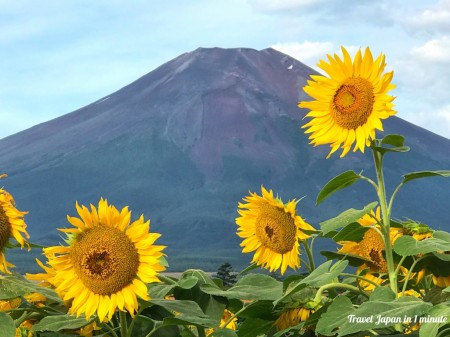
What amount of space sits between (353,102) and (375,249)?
668 mm

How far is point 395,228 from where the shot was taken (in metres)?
3.64

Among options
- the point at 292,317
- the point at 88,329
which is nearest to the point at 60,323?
the point at 88,329

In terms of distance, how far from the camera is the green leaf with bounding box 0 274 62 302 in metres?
2.68

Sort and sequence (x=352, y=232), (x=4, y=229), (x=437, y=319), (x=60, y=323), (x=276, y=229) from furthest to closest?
(x=276, y=229) < (x=352, y=232) < (x=4, y=229) < (x=60, y=323) < (x=437, y=319)

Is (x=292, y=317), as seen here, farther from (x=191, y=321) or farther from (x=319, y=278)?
(x=191, y=321)

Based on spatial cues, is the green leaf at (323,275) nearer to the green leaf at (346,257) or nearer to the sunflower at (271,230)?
the green leaf at (346,257)

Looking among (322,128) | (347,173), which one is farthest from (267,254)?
(347,173)

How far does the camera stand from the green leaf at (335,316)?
2.63 metres

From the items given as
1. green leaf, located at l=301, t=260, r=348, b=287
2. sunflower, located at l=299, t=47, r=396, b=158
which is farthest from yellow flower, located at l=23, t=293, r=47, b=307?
sunflower, located at l=299, t=47, r=396, b=158

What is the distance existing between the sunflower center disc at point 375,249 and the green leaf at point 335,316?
1.03 metres

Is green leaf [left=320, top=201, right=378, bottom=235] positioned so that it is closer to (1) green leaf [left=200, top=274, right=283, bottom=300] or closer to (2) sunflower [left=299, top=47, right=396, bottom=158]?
(1) green leaf [left=200, top=274, right=283, bottom=300]

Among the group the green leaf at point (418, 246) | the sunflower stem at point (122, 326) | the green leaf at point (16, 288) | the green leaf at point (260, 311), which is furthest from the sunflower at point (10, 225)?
the green leaf at point (418, 246)

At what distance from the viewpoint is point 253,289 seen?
9.99ft

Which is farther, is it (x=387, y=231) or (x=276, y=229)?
(x=276, y=229)
